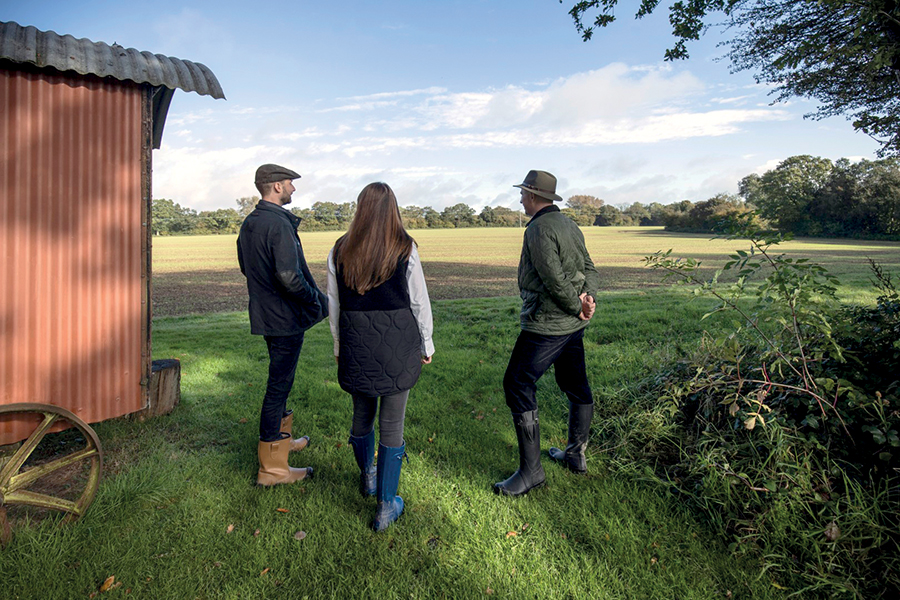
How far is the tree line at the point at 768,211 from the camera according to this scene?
57344 mm

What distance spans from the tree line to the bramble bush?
1669 inches

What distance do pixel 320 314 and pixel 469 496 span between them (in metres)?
1.67

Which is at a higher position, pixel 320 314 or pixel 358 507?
pixel 320 314

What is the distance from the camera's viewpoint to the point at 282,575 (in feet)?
9.27

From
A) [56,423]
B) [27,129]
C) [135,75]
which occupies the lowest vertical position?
[56,423]

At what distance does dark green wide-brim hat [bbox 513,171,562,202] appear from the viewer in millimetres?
3525

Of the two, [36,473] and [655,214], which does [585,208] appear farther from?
[36,473]

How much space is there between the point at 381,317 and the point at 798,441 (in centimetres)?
265

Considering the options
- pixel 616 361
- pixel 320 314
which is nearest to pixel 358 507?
pixel 320 314

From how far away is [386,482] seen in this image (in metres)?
3.24

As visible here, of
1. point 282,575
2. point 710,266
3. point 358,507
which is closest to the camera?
point 282,575

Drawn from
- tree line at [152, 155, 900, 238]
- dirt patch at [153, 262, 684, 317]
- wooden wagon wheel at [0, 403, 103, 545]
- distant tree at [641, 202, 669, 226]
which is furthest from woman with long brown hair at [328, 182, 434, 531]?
distant tree at [641, 202, 669, 226]

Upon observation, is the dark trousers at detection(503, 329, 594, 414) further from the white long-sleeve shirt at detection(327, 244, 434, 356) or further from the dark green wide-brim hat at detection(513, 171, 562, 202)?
the dark green wide-brim hat at detection(513, 171, 562, 202)

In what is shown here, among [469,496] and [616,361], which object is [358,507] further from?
[616,361]
